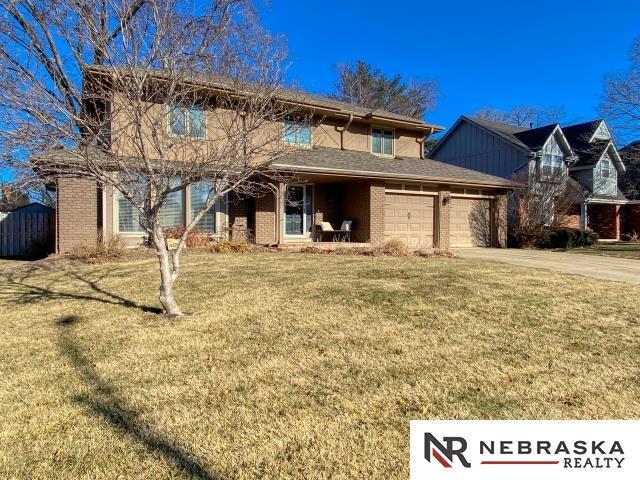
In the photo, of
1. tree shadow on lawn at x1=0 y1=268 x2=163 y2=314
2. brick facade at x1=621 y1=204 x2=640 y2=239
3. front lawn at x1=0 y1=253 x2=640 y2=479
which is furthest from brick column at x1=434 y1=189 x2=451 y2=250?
brick facade at x1=621 y1=204 x2=640 y2=239

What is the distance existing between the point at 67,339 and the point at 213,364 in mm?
2057

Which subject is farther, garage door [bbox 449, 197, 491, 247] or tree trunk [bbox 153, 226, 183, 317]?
garage door [bbox 449, 197, 491, 247]

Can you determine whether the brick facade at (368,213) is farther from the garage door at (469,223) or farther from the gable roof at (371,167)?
the garage door at (469,223)

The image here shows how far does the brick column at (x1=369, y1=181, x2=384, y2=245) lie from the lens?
1481 cm

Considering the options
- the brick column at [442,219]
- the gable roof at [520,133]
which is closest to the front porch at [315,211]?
the brick column at [442,219]

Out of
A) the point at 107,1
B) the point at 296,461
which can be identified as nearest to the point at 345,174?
the point at 107,1

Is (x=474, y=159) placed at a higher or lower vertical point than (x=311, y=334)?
higher

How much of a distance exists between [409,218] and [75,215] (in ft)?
37.3

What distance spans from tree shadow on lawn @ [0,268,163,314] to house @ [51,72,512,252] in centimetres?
286

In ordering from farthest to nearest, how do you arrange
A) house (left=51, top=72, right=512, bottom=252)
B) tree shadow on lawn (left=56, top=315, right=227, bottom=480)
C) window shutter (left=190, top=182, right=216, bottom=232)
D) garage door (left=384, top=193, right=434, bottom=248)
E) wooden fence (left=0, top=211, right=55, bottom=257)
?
garage door (left=384, top=193, right=434, bottom=248) → wooden fence (left=0, top=211, right=55, bottom=257) → window shutter (left=190, top=182, right=216, bottom=232) → house (left=51, top=72, right=512, bottom=252) → tree shadow on lawn (left=56, top=315, right=227, bottom=480)

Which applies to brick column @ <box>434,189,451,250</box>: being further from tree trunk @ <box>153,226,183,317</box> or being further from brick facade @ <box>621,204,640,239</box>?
brick facade @ <box>621,204,640,239</box>

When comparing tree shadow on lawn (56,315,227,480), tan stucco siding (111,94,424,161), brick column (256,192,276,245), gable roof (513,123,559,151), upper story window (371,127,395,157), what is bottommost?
tree shadow on lawn (56,315,227,480)

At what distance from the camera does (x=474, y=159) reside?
27391 millimetres

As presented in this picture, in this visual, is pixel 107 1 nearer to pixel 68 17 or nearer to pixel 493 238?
pixel 68 17
